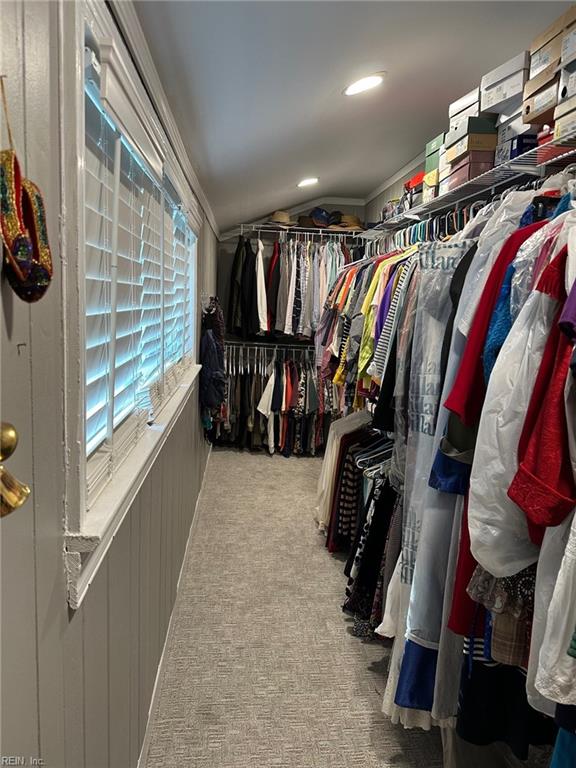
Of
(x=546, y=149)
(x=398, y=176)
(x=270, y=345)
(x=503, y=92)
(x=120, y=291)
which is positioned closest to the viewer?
(x=120, y=291)

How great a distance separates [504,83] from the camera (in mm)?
1914

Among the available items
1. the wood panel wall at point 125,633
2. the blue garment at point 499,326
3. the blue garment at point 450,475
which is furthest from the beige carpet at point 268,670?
the blue garment at point 499,326

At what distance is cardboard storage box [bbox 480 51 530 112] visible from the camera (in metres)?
1.83

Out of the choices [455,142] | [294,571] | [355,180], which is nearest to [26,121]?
[455,142]

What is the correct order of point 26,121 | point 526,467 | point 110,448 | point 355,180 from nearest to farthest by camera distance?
1. point 26,121
2. point 526,467
3. point 110,448
4. point 355,180

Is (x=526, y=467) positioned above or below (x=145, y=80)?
below

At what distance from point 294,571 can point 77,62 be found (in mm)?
2627

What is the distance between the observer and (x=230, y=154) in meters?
2.84

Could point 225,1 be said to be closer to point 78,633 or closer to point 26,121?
point 26,121

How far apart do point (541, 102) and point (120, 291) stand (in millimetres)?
1374

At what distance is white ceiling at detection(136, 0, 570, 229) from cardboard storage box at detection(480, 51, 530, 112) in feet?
0.63

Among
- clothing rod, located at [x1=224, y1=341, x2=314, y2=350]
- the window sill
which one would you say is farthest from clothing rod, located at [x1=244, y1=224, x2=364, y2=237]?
the window sill

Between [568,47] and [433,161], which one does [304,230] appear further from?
[568,47]

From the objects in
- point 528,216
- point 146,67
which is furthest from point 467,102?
point 146,67
